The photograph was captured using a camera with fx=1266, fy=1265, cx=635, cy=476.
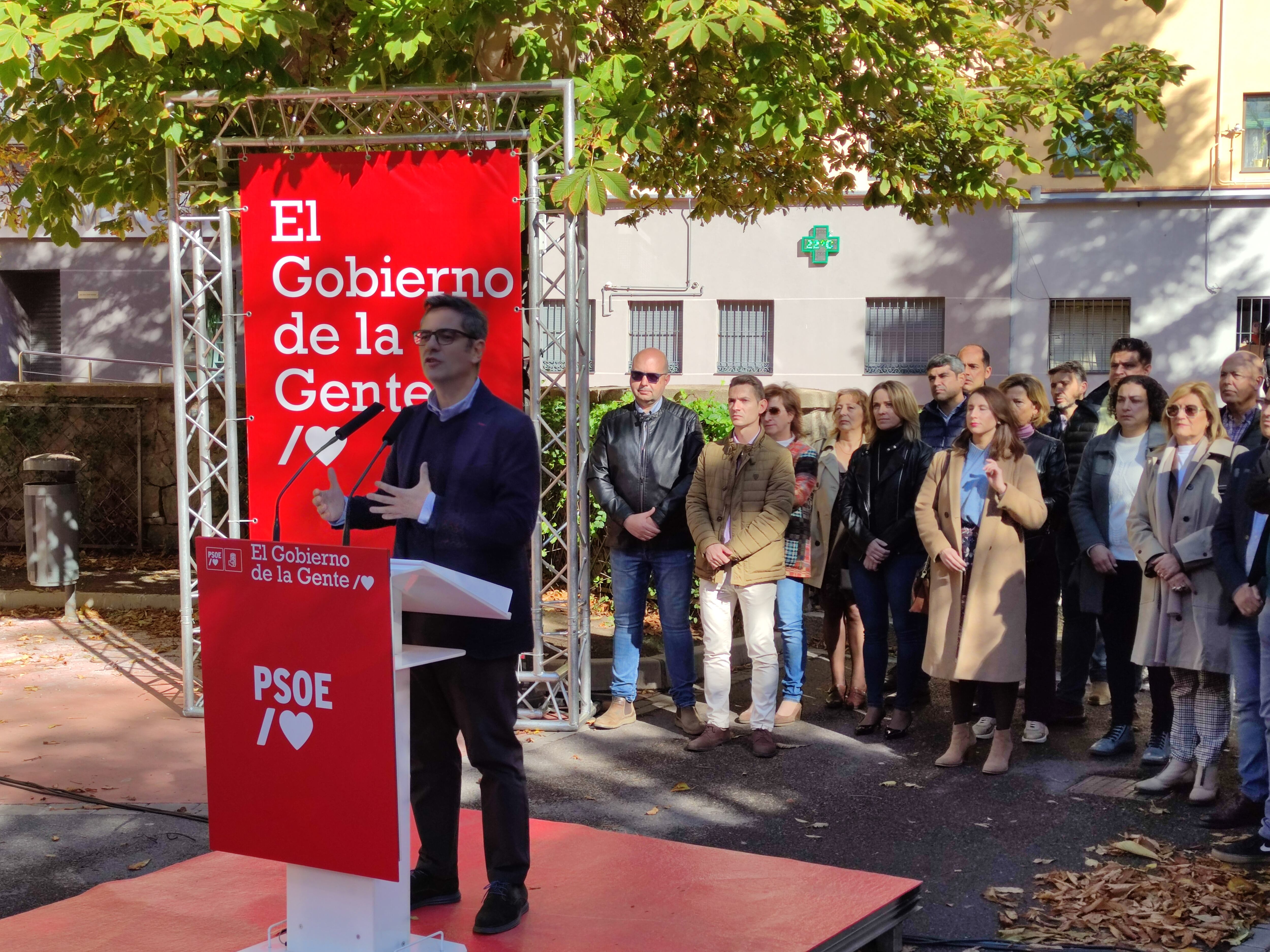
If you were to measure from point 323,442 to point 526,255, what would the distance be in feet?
7.09

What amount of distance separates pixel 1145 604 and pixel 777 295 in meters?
17.0

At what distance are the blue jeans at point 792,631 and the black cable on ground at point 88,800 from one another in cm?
348

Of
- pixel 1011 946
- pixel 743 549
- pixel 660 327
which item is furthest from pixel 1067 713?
pixel 660 327

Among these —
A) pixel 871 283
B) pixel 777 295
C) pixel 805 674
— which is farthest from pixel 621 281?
pixel 805 674

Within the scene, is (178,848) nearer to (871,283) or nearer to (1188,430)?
(1188,430)

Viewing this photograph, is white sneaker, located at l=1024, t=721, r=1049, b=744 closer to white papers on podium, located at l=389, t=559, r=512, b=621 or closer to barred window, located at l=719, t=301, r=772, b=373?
white papers on podium, located at l=389, t=559, r=512, b=621

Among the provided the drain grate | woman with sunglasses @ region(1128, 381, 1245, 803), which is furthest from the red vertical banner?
the drain grate

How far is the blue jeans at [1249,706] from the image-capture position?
5750mm

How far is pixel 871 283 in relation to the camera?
74.5 ft

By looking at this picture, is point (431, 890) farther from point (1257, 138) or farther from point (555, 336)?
point (1257, 138)

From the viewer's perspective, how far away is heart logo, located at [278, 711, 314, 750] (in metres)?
3.73

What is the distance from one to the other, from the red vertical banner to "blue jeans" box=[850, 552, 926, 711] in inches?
93.9

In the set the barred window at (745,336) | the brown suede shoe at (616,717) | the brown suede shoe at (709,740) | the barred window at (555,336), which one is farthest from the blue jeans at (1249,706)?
the barred window at (745,336)

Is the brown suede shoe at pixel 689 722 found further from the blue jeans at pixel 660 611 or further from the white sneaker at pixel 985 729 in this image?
the white sneaker at pixel 985 729
